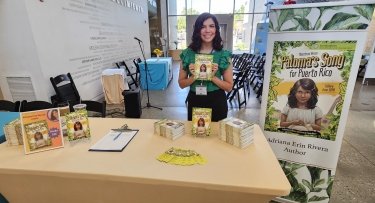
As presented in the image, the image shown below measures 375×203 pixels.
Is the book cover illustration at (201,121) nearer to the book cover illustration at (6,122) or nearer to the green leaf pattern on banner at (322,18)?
the green leaf pattern on banner at (322,18)

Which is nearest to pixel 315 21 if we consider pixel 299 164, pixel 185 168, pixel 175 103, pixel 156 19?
pixel 299 164

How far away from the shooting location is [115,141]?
3.93 ft

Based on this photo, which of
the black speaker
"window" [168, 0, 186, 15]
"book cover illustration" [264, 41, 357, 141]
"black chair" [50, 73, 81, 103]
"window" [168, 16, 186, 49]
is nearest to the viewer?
"book cover illustration" [264, 41, 357, 141]

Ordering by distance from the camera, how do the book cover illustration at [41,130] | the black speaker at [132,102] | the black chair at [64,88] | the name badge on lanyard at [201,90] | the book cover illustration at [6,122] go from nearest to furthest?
the book cover illustration at [41,130]
the book cover illustration at [6,122]
the name badge on lanyard at [201,90]
the black chair at [64,88]
the black speaker at [132,102]

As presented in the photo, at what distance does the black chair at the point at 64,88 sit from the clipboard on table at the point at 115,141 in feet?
6.75

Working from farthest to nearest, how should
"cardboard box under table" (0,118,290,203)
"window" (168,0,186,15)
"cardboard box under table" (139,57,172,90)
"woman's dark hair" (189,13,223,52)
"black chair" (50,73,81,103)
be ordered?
"window" (168,0,186,15)
"cardboard box under table" (139,57,172,90)
"black chair" (50,73,81,103)
"woman's dark hair" (189,13,223,52)
"cardboard box under table" (0,118,290,203)

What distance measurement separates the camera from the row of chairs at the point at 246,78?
4430mm

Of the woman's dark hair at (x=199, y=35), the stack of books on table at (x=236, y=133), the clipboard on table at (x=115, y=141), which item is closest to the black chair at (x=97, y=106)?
the clipboard on table at (x=115, y=141)

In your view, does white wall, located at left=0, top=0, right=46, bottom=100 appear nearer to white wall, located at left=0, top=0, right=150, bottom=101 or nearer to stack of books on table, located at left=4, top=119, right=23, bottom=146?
white wall, located at left=0, top=0, right=150, bottom=101

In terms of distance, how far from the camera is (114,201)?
3.43ft

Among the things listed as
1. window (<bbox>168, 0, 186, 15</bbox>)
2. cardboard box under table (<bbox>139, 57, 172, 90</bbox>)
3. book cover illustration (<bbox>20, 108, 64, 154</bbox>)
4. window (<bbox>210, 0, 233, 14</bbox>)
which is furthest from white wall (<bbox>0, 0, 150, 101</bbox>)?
window (<bbox>210, 0, 233, 14</bbox>)

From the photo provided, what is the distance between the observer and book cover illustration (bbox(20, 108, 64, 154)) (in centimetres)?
108

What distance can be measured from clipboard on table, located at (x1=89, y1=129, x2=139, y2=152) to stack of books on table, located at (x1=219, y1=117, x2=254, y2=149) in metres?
0.56

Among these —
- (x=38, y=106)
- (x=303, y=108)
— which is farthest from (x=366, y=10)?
(x=38, y=106)
